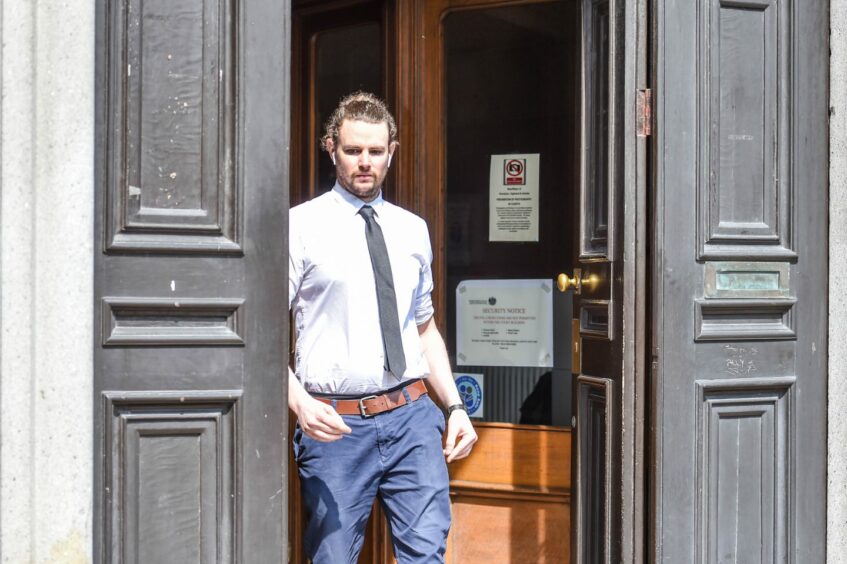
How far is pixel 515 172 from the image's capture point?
4.73 metres

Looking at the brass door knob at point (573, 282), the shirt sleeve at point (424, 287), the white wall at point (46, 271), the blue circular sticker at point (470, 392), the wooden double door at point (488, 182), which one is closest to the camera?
the white wall at point (46, 271)

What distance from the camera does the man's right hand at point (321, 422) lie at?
3281mm

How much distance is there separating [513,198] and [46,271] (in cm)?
222

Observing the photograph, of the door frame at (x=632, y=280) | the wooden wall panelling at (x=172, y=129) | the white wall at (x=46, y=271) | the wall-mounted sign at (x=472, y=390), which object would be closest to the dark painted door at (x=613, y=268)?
the door frame at (x=632, y=280)

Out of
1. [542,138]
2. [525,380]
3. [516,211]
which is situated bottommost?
[525,380]

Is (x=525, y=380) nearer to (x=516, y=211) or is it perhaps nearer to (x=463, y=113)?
(x=516, y=211)

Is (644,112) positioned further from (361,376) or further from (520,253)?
(361,376)

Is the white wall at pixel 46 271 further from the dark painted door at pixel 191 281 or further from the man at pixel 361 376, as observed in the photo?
the man at pixel 361 376

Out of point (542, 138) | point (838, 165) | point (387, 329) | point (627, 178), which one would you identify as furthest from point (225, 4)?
point (838, 165)

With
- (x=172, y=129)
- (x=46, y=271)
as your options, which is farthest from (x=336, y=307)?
(x=46, y=271)

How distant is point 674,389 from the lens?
12.0ft

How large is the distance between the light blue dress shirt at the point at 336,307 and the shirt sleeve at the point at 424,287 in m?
0.17

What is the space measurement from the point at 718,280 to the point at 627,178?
47 cm

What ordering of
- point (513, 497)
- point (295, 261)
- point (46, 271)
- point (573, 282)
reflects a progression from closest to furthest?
point (46, 271)
point (295, 261)
point (573, 282)
point (513, 497)
